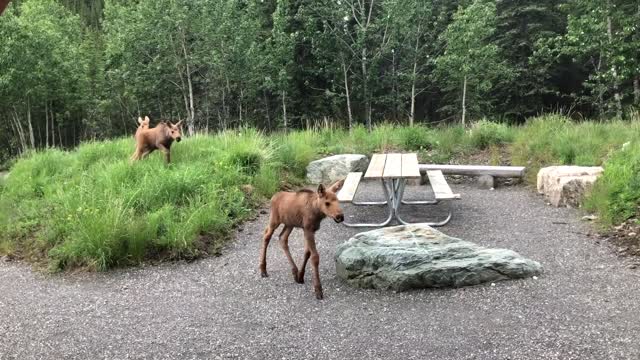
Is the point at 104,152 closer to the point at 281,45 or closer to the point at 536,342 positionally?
the point at 536,342

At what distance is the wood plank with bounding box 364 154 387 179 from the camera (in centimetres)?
600

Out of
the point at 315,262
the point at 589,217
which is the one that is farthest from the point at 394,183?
the point at 315,262

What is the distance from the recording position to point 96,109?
30.7 meters

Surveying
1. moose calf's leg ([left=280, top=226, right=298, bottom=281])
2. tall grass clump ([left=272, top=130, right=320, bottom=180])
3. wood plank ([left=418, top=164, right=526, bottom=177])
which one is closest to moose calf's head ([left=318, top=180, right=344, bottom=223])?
moose calf's leg ([left=280, top=226, right=298, bottom=281])

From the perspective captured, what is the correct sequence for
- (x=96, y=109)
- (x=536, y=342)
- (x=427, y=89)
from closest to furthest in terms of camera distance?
(x=536, y=342) → (x=427, y=89) → (x=96, y=109)

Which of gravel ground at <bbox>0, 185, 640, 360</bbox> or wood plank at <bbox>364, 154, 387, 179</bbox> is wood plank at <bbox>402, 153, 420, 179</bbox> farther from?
gravel ground at <bbox>0, 185, 640, 360</bbox>

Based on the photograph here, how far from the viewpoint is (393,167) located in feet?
21.6

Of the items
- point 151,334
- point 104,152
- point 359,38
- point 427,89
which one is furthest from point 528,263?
point 427,89

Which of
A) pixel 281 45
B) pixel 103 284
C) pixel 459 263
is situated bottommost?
pixel 103 284

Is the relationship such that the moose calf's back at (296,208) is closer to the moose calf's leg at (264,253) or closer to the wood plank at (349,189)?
the moose calf's leg at (264,253)

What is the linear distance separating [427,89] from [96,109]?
18.3 m

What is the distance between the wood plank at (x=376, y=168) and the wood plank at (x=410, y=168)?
0.26 meters

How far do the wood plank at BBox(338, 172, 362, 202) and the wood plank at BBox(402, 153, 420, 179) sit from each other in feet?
1.97

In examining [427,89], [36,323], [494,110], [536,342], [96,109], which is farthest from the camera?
[96,109]
